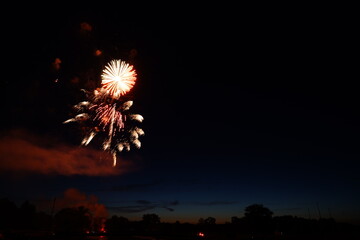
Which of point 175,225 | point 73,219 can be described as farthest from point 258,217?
point 73,219

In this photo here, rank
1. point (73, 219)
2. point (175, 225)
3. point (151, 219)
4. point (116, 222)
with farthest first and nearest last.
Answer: point (151, 219)
point (116, 222)
point (73, 219)
point (175, 225)

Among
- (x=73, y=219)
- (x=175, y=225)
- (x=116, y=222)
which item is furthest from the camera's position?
(x=116, y=222)

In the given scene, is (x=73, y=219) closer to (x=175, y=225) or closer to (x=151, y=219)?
(x=151, y=219)

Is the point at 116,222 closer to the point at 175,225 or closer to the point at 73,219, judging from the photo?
the point at 73,219

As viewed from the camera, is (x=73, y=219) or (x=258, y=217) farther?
(x=73, y=219)

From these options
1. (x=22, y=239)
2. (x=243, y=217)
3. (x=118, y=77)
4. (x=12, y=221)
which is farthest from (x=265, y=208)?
(x=118, y=77)

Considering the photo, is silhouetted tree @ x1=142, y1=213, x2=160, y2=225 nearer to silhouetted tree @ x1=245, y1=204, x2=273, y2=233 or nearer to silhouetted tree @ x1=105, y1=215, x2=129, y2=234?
silhouetted tree @ x1=105, y1=215, x2=129, y2=234

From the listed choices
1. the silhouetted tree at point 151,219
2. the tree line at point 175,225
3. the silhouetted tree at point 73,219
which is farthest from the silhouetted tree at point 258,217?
the silhouetted tree at point 73,219

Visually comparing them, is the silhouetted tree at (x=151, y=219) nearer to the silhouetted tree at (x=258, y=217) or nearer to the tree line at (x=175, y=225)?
the tree line at (x=175, y=225)

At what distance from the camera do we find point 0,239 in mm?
31562

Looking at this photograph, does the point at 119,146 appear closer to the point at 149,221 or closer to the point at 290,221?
the point at 290,221

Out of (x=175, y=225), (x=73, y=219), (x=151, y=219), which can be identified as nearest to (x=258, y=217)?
(x=175, y=225)

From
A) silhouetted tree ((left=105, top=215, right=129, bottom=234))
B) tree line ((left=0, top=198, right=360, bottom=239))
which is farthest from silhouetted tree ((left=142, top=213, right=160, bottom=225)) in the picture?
silhouetted tree ((left=105, top=215, right=129, bottom=234))

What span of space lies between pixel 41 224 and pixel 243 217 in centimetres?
10197
